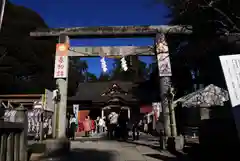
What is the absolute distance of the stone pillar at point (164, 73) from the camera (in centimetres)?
975

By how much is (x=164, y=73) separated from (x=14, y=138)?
22.1 feet

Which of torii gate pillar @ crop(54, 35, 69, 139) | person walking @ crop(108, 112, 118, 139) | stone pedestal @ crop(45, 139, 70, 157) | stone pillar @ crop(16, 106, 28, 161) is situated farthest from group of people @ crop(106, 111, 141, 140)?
stone pillar @ crop(16, 106, 28, 161)

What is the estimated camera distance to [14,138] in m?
5.88

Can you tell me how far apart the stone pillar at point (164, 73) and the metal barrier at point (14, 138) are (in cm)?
568

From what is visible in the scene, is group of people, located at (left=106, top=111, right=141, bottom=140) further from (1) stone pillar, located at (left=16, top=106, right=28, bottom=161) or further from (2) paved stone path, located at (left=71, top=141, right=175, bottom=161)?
(1) stone pillar, located at (left=16, top=106, right=28, bottom=161)

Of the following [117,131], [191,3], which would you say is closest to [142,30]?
[191,3]

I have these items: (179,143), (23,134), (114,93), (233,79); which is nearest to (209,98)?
(179,143)

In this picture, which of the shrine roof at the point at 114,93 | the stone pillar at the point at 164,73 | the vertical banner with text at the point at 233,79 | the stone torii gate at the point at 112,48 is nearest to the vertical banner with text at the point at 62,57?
the stone torii gate at the point at 112,48

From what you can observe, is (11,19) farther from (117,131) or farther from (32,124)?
(117,131)

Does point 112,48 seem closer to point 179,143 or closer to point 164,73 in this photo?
point 164,73

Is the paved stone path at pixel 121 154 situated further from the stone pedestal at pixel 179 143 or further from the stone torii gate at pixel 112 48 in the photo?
the stone torii gate at pixel 112 48

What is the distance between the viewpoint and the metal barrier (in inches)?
201

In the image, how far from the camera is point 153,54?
1102 centimetres

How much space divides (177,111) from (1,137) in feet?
36.2
